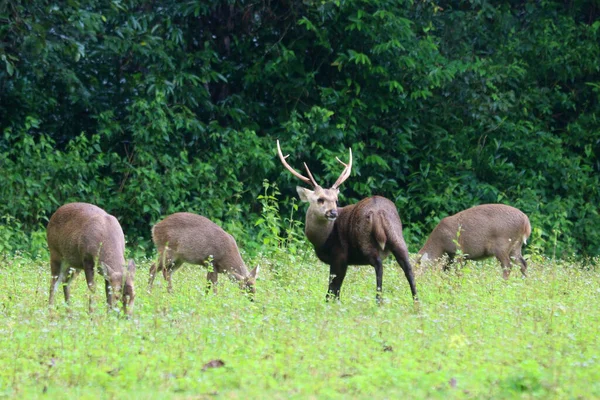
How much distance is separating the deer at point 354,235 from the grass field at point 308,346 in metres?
0.29

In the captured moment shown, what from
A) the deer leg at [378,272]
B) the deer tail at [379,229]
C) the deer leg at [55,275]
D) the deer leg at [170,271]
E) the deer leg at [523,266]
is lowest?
the deer leg at [523,266]

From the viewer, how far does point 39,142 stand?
15359 mm

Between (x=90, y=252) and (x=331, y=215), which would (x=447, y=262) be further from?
(x=90, y=252)

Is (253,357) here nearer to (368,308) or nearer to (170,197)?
(368,308)

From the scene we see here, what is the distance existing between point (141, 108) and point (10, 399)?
9.95m

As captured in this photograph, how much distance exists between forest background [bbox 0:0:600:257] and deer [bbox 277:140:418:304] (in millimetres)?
4647

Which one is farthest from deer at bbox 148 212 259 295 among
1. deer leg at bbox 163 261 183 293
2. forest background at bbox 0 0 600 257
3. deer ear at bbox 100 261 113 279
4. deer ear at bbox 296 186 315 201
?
forest background at bbox 0 0 600 257

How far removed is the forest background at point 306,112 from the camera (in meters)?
14.8

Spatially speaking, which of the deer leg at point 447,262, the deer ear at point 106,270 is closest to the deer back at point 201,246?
the deer leg at point 447,262

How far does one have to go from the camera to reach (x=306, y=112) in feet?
53.0

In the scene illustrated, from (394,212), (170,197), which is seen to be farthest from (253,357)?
(170,197)

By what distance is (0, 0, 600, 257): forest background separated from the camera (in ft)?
48.6

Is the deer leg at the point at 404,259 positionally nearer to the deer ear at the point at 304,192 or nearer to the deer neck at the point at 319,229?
the deer neck at the point at 319,229

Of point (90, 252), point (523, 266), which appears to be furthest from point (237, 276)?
point (523, 266)
